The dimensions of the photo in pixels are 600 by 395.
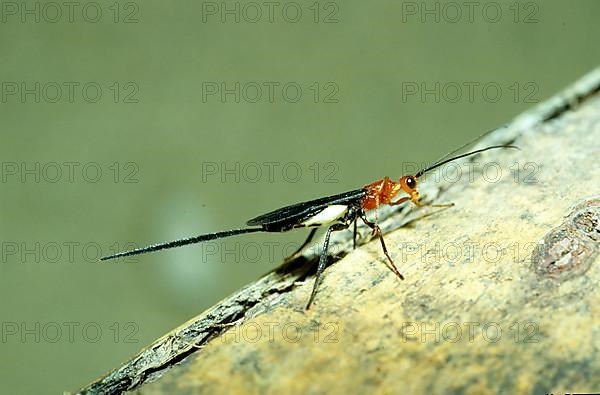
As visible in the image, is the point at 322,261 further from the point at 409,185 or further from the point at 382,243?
the point at 409,185

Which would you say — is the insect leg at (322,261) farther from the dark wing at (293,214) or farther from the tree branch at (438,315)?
the dark wing at (293,214)

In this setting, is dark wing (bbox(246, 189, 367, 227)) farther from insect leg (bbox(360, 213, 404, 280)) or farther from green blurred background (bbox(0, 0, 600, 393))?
green blurred background (bbox(0, 0, 600, 393))

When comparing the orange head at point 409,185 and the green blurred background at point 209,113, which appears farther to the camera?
the green blurred background at point 209,113

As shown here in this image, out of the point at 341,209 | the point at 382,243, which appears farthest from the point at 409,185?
the point at 382,243

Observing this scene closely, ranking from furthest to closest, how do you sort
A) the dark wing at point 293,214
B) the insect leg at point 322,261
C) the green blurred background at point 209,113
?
1. the green blurred background at point 209,113
2. the dark wing at point 293,214
3. the insect leg at point 322,261

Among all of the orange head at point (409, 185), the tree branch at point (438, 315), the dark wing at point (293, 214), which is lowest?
the tree branch at point (438, 315)

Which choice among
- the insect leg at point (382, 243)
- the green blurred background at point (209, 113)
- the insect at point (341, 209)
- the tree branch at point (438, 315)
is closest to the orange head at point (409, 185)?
the insect at point (341, 209)

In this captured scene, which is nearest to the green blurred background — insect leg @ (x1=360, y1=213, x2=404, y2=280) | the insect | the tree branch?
the insect

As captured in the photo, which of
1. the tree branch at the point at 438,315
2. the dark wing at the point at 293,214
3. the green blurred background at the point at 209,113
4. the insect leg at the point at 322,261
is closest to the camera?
the tree branch at the point at 438,315

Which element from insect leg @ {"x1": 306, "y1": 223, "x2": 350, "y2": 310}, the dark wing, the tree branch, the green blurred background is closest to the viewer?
the tree branch

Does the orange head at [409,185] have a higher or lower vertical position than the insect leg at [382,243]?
higher
